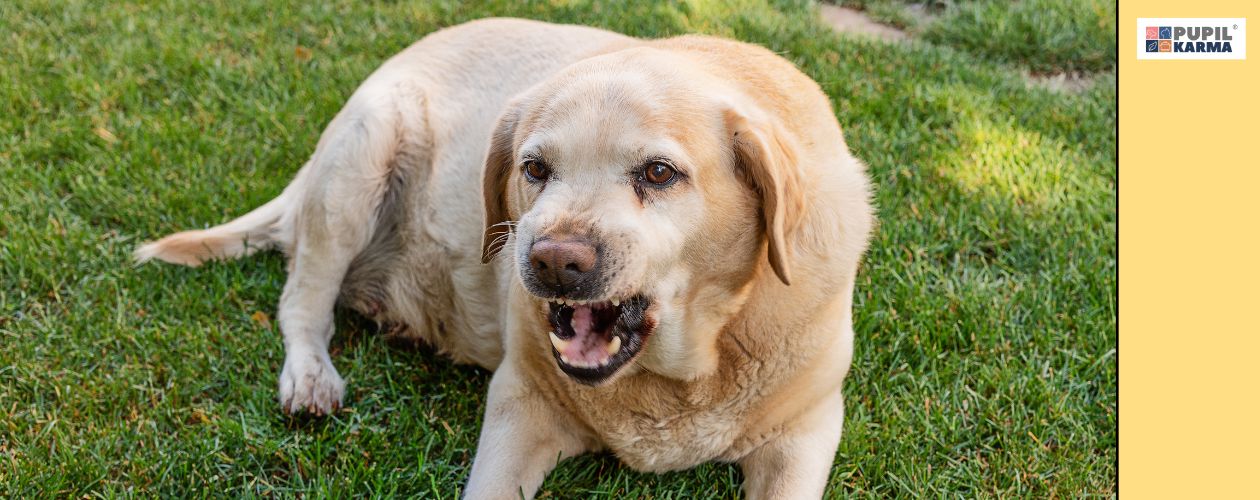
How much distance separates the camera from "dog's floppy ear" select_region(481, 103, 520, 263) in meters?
2.68

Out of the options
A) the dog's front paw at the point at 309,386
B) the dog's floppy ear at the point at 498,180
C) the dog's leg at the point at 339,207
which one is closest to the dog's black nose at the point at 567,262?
the dog's floppy ear at the point at 498,180

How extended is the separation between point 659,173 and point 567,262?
0.30 metres

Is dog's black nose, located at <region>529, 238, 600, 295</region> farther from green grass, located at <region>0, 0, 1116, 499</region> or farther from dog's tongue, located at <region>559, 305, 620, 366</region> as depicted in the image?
green grass, located at <region>0, 0, 1116, 499</region>

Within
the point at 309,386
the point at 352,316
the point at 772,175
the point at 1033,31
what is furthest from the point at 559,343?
the point at 1033,31

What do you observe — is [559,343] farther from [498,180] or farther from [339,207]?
[339,207]

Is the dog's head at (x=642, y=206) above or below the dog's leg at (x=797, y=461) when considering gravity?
above

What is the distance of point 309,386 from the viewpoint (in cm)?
326

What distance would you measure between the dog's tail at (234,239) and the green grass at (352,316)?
65mm

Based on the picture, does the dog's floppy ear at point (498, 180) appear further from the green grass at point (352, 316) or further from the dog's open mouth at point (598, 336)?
the green grass at point (352, 316)

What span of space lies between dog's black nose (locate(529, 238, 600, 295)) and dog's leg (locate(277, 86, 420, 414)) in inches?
60.8

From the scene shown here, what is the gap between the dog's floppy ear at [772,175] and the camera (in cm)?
232

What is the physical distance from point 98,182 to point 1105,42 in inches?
203

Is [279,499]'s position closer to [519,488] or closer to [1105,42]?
[519,488]
